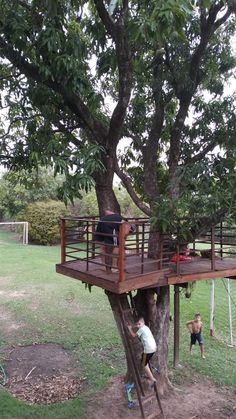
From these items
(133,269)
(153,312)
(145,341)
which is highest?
(133,269)

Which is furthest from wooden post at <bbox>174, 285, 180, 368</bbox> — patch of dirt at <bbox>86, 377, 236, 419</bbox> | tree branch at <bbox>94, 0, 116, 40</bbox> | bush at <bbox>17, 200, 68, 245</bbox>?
bush at <bbox>17, 200, 68, 245</bbox>

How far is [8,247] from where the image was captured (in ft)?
65.8

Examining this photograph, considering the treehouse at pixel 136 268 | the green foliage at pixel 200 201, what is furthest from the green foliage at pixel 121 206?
the green foliage at pixel 200 201

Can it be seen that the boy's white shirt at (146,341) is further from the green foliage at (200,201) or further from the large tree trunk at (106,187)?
the large tree trunk at (106,187)

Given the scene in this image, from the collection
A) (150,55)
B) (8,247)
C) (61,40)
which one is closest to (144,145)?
(150,55)

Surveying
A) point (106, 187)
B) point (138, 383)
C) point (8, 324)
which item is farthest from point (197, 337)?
point (8, 324)

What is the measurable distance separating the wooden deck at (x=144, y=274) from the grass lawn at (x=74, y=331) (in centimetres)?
228

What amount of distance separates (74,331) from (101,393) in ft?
10.1

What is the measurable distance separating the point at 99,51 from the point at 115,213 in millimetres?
2572

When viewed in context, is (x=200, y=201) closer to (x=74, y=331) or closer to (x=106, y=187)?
(x=106, y=187)

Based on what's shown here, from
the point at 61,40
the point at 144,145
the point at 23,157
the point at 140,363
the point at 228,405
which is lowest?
the point at 228,405

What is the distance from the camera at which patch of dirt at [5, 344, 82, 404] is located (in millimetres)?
6543

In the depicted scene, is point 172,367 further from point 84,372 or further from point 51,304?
point 51,304

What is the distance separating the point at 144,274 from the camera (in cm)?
503
